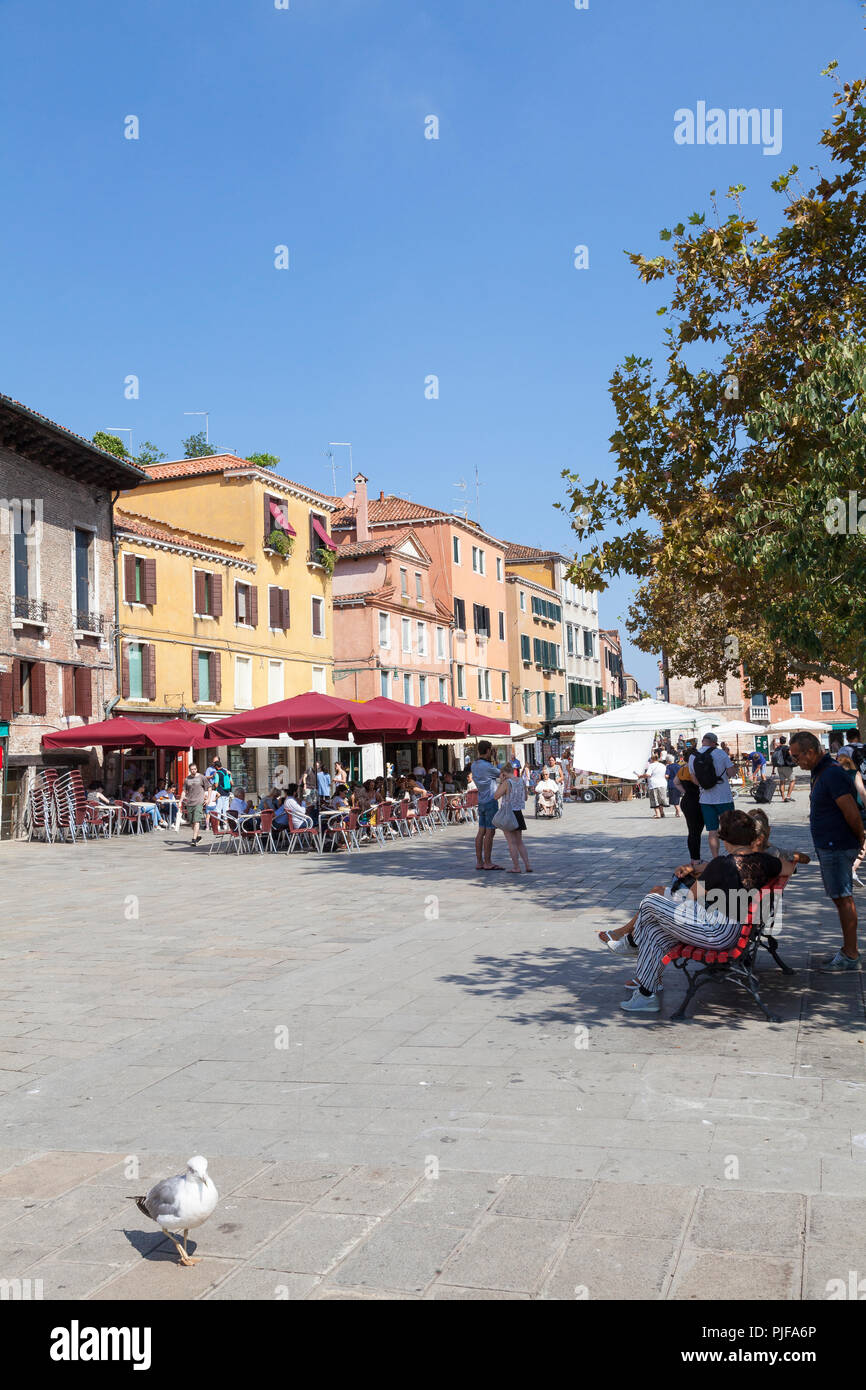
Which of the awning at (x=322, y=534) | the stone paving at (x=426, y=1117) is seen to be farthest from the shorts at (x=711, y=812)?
the awning at (x=322, y=534)

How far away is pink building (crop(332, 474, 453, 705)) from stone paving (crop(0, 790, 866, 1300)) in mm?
32970

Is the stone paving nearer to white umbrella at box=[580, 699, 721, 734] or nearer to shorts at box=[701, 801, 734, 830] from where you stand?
shorts at box=[701, 801, 734, 830]

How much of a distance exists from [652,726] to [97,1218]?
2174cm

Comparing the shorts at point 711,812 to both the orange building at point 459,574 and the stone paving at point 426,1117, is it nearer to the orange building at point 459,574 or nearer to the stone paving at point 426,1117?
the stone paving at point 426,1117

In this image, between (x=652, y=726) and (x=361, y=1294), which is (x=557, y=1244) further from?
(x=652, y=726)

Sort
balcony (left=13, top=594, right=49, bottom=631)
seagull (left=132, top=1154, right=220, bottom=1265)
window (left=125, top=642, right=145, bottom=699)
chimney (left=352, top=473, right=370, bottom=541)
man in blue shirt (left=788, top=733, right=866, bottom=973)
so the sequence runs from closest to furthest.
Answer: seagull (left=132, top=1154, right=220, bottom=1265) → man in blue shirt (left=788, top=733, right=866, bottom=973) → balcony (left=13, top=594, right=49, bottom=631) → window (left=125, top=642, right=145, bottom=699) → chimney (left=352, top=473, right=370, bottom=541)

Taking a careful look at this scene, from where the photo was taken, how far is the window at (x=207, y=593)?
1298 inches

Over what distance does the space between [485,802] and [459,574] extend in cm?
3681

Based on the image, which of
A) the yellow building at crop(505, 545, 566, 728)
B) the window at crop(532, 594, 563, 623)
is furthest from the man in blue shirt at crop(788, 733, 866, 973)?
the window at crop(532, 594, 563, 623)

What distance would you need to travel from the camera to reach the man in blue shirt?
7750 millimetres

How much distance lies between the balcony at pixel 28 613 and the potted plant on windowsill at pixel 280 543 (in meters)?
11.8

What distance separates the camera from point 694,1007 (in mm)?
6965

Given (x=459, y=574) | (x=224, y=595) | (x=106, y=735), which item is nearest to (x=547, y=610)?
(x=459, y=574)

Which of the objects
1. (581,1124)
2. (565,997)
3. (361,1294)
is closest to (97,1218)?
(361,1294)
